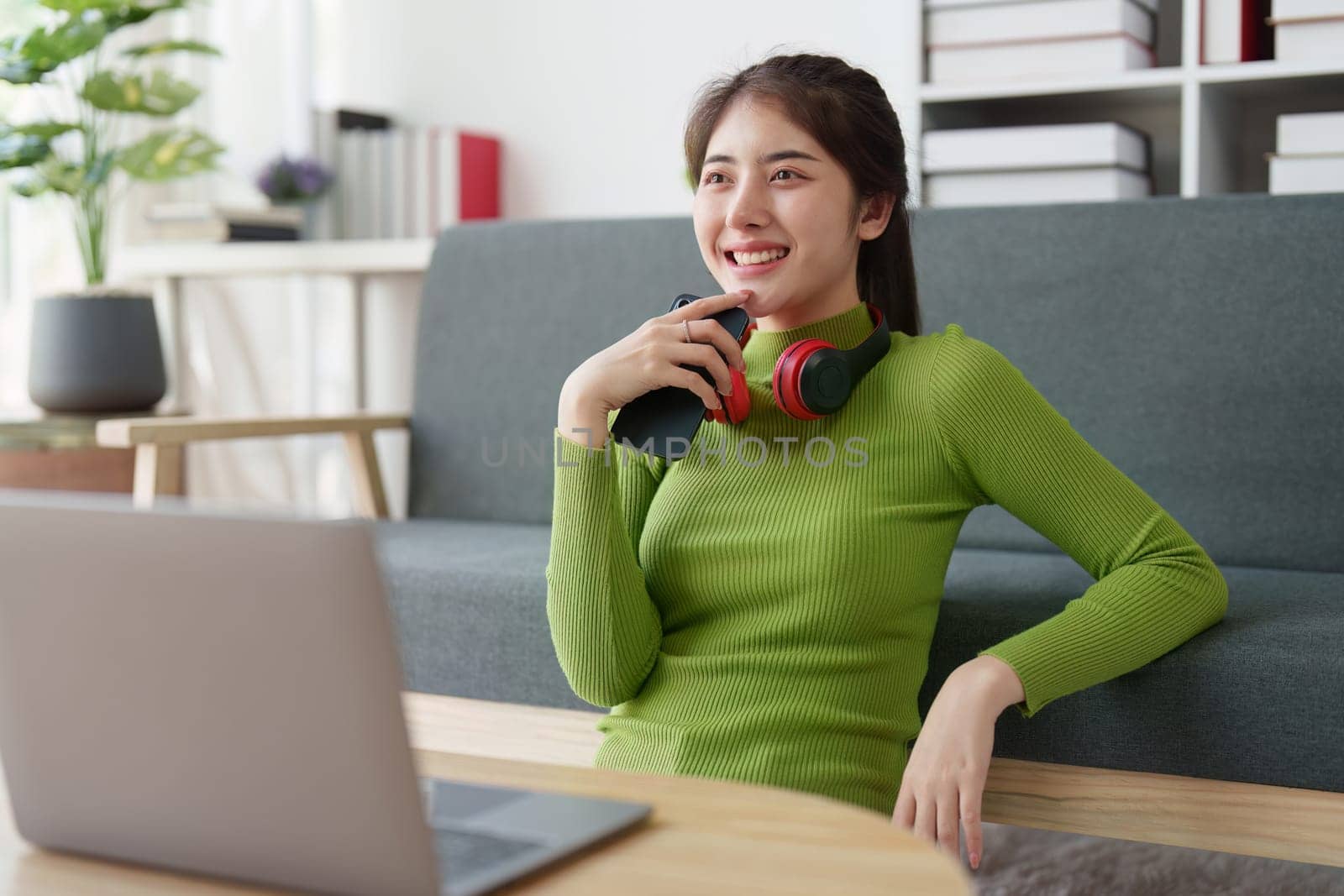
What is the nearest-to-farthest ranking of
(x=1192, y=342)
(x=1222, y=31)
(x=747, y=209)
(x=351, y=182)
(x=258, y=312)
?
(x=747, y=209) → (x=1192, y=342) → (x=1222, y=31) → (x=351, y=182) → (x=258, y=312)

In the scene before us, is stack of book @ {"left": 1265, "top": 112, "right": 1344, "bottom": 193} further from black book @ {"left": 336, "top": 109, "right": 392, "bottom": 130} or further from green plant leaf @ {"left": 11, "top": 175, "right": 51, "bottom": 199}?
green plant leaf @ {"left": 11, "top": 175, "right": 51, "bottom": 199}

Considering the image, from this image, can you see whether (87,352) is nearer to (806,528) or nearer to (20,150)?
(20,150)

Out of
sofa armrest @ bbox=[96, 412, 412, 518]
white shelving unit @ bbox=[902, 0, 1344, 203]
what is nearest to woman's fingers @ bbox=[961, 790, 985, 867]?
sofa armrest @ bbox=[96, 412, 412, 518]

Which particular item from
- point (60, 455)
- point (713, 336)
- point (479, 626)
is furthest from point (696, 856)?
point (60, 455)

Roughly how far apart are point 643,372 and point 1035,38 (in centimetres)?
137

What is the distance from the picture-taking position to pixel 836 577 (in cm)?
125

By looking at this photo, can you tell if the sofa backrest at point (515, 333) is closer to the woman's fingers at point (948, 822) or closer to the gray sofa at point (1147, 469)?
the gray sofa at point (1147, 469)

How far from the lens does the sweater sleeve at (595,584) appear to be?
4.09 feet

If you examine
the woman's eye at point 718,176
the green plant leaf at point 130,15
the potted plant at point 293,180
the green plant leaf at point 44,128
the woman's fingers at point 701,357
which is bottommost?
the woman's fingers at point 701,357

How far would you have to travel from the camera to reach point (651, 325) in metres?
1.31

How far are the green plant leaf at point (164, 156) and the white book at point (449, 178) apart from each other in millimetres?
467

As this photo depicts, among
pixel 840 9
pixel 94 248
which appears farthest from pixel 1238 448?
pixel 94 248

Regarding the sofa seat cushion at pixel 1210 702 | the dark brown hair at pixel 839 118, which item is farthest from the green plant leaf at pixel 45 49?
the sofa seat cushion at pixel 1210 702

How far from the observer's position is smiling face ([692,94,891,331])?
1359 millimetres
